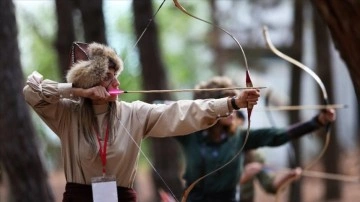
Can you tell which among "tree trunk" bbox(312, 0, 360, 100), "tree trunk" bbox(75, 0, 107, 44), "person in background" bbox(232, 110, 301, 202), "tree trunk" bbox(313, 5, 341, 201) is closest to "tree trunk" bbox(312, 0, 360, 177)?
"tree trunk" bbox(312, 0, 360, 100)

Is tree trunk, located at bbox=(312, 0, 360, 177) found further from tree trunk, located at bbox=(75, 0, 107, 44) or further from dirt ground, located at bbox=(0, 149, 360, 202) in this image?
dirt ground, located at bbox=(0, 149, 360, 202)

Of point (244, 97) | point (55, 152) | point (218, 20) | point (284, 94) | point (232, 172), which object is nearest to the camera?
point (244, 97)

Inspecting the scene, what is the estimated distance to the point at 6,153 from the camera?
8.73 meters

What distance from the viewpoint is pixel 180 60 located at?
3528cm

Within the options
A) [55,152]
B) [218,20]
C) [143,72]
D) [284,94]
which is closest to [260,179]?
[143,72]

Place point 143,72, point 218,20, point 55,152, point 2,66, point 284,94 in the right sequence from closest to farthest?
point 2,66 → point 143,72 → point 218,20 → point 55,152 → point 284,94

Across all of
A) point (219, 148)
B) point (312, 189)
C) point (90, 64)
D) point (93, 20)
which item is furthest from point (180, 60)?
point (90, 64)

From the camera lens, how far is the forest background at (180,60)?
870cm

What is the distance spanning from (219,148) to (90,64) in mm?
2097

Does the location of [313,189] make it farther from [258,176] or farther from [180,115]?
[180,115]

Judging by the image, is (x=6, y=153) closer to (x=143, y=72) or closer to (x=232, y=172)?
(x=232, y=172)

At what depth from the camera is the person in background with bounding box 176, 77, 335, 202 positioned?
24.3 feet

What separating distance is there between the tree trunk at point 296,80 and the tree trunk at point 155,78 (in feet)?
11.3

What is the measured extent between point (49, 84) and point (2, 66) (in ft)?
10.5
